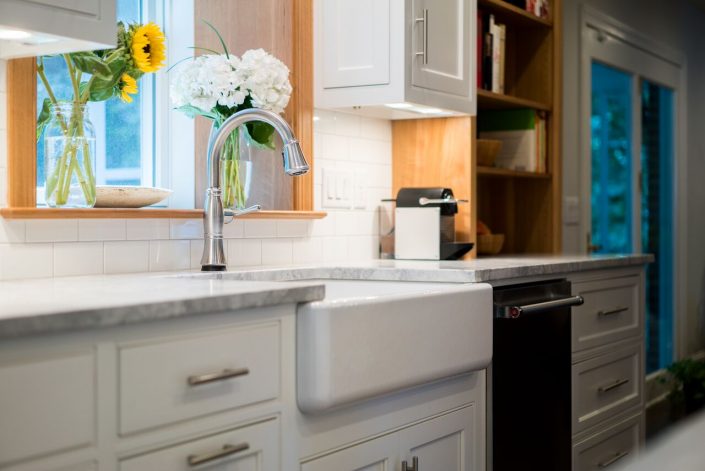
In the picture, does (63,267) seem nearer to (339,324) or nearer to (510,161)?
(339,324)

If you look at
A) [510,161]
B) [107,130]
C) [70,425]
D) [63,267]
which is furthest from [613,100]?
[70,425]

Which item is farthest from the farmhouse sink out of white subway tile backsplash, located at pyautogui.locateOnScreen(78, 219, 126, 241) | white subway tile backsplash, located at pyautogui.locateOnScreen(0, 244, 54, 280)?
white subway tile backsplash, located at pyautogui.locateOnScreen(0, 244, 54, 280)

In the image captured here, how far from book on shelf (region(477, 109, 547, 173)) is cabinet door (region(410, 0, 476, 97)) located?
735mm

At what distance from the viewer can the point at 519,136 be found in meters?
3.80

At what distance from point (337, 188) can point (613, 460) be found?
4.42 ft

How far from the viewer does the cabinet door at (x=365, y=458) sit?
5.96 feet

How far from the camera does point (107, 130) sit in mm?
2545

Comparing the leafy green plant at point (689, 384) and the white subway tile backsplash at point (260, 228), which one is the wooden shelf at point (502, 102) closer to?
the white subway tile backsplash at point (260, 228)

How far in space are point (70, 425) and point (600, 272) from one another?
2.17m

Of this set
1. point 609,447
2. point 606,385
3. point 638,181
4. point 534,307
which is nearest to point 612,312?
point 606,385

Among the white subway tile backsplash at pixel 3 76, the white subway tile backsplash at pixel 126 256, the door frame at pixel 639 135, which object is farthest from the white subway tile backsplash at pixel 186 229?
the door frame at pixel 639 135

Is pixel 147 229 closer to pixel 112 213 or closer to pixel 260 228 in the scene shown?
pixel 112 213

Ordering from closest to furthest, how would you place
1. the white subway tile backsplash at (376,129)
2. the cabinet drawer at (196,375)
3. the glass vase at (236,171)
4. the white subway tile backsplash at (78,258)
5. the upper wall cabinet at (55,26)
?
the cabinet drawer at (196,375)
the upper wall cabinet at (55,26)
the white subway tile backsplash at (78,258)
the glass vase at (236,171)
the white subway tile backsplash at (376,129)

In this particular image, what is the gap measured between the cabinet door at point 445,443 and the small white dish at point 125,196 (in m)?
0.91
